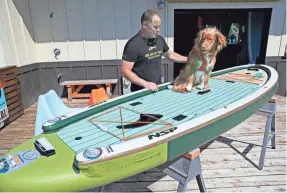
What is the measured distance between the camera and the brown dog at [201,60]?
215cm

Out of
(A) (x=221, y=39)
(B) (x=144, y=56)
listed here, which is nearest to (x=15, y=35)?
(B) (x=144, y=56)

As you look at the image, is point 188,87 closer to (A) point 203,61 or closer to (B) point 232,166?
(A) point 203,61

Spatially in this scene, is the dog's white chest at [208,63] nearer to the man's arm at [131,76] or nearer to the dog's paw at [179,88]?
the dog's paw at [179,88]

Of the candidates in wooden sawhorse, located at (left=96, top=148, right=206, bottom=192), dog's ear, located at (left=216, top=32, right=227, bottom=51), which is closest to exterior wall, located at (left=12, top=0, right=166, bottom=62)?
dog's ear, located at (left=216, top=32, right=227, bottom=51)

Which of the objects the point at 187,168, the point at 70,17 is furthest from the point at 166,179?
the point at 70,17

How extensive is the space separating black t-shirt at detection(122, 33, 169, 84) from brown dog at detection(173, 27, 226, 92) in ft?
1.13

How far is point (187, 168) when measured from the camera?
1.64 metres

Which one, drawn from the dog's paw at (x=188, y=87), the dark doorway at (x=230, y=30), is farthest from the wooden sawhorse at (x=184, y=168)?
the dark doorway at (x=230, y=30)

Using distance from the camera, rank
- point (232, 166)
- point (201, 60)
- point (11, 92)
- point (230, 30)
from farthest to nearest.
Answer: point (230, 30) → point (11, 92) → point (232, 166) → point (201, 60)

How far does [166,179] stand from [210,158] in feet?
2.44

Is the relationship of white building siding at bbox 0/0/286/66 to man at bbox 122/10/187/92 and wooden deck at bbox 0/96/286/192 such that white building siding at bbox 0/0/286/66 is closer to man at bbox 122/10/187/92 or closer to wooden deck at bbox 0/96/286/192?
wooden deck at bbox 0/96/286/192

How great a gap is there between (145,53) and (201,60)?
2.19 feet

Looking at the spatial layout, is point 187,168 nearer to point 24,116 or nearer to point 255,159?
point 255,159

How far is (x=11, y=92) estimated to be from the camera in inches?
167
